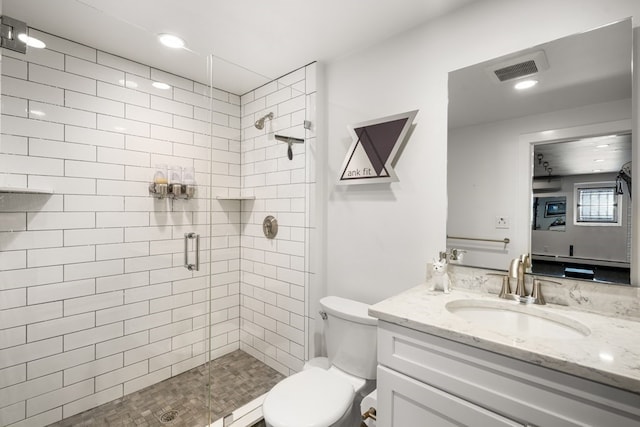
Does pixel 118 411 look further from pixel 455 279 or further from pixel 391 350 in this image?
pixel 455 279

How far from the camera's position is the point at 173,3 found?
147cm

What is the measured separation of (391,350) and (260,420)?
3.76 feet

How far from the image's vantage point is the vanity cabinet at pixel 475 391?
0.74 m

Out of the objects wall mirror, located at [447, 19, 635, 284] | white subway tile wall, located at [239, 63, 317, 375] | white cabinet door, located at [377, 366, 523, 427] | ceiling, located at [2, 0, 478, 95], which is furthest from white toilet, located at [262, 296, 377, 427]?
ceiling, located at [2, 0, 478, 95]

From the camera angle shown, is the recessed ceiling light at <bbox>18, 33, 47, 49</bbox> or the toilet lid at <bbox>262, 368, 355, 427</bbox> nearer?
the toilet lid at <bbox>262, 368, 355, 427</bbox>

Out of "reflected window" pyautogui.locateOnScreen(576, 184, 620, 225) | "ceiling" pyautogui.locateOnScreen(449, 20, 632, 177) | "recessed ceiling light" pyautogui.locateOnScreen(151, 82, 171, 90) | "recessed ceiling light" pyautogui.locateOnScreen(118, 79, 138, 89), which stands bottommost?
"reflected window" pyautogui.locateOnScreen(576, 184, 620, 225)

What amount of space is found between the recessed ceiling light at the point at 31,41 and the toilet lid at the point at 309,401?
7.19 ft

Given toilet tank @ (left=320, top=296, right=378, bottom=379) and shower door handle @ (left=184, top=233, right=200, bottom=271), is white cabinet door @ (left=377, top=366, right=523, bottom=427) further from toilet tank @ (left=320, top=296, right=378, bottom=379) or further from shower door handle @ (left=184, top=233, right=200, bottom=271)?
shower door handle @ (left=184, top=233, right=200, bottom=271)

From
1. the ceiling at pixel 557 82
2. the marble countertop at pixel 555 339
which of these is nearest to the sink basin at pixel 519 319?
the marble countertop at pixel 555 339

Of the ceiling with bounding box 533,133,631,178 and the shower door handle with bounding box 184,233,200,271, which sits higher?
the ceiling with bounding box 533,133,631,178

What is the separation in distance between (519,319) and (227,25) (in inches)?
84.1

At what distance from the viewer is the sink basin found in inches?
42.1

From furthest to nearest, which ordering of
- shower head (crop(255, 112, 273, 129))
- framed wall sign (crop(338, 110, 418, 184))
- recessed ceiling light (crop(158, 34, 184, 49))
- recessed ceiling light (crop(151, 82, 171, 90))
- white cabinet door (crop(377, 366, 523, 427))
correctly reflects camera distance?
shower head (crop(255, 112, 273, 129)) < recessed ceiling light (crop(151, 82, 171, 90)) < recessed ceiling light (crop(158, 34, 184, 49)) < framed wall sign (crop(338, 110, 418, 184)) < white cabinet door (crop(377, 366, 523, 427))

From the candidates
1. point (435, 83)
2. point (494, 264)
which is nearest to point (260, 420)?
point (494, 264)
